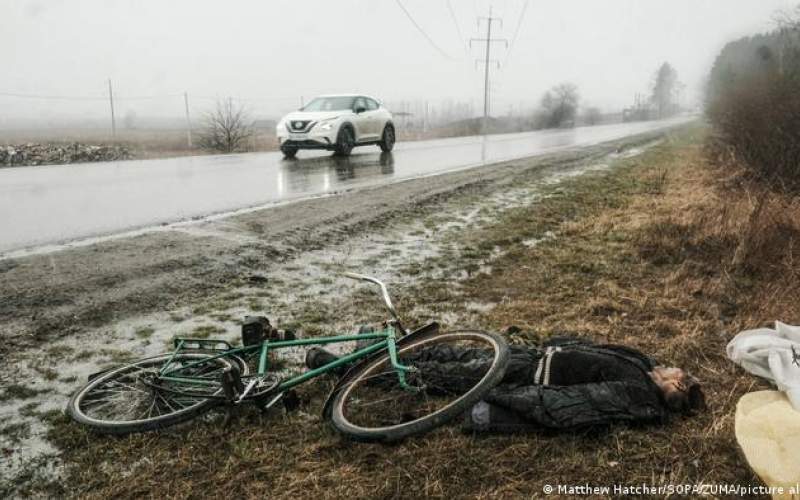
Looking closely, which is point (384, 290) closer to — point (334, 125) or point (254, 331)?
point (254, 331)

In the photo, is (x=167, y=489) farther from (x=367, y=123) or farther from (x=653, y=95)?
(x=653, y=95)

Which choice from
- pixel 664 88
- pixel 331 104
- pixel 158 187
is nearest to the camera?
pixel 158 187

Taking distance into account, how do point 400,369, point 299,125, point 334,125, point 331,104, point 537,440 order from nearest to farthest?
point 537,440 → point 400,369 → point 299,125 → point 334,125 → point 331,104

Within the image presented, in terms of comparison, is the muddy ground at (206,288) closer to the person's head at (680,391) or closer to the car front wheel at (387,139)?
the person's head at (680,391)

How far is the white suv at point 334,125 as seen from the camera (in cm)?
1617

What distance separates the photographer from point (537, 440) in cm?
298

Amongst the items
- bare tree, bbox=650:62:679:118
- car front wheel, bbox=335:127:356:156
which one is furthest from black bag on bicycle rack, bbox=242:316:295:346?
bare tree, bbox=650:62:679:118

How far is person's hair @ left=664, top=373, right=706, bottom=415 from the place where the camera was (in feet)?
10.5

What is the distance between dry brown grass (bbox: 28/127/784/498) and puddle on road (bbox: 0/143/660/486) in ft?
0.72

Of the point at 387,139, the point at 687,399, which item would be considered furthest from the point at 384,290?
the point at 387,139

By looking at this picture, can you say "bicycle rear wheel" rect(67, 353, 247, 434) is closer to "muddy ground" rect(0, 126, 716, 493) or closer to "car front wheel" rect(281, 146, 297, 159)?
"muddy ground" rect(0, 126, 716, 493)

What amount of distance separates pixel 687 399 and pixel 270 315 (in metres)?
2.95

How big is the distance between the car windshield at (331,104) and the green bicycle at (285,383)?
14252mm

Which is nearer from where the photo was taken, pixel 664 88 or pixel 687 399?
pixel 687 399
